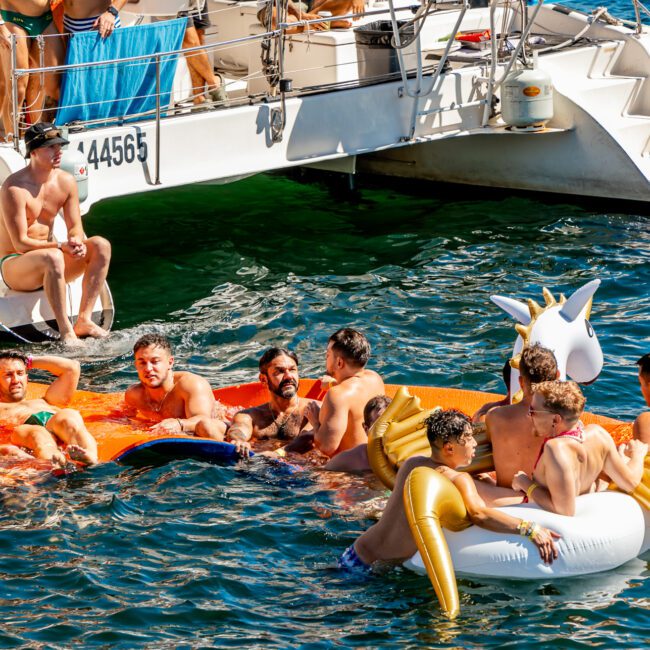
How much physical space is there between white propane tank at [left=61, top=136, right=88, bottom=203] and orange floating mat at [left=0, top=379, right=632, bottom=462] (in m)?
2.08

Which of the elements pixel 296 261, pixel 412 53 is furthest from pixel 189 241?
pixel 412 53

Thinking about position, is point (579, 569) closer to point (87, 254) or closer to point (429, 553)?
point (429, 553)

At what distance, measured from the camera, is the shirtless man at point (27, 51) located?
33.8 ft

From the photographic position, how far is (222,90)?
1166 centimetres

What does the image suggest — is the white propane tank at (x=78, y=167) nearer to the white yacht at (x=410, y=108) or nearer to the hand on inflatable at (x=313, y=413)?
the white yacht at (x=410, y=108)

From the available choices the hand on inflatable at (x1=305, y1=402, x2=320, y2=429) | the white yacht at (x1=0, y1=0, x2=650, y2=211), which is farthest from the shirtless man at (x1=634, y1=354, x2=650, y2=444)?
the white yacht at (x1=0, y1=0, x2=650, y2=211)

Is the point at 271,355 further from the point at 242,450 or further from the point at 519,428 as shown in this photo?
the point at 519,428

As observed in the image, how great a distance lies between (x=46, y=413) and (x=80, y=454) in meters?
0.62

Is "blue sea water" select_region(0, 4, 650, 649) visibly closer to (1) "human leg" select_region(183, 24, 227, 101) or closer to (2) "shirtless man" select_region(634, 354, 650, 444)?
(2) "shirtless man" select_region(634, 354, 650, 444)

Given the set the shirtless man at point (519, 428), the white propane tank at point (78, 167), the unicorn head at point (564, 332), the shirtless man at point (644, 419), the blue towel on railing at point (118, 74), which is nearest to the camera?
the shirtless man at point (519, 428)

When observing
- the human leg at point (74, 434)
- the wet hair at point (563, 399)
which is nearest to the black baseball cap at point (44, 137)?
the human leg at point (74, 434)

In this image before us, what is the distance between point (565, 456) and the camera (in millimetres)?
5930

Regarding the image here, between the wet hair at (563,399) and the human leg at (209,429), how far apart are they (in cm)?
241

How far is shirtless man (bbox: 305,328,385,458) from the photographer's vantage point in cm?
725
